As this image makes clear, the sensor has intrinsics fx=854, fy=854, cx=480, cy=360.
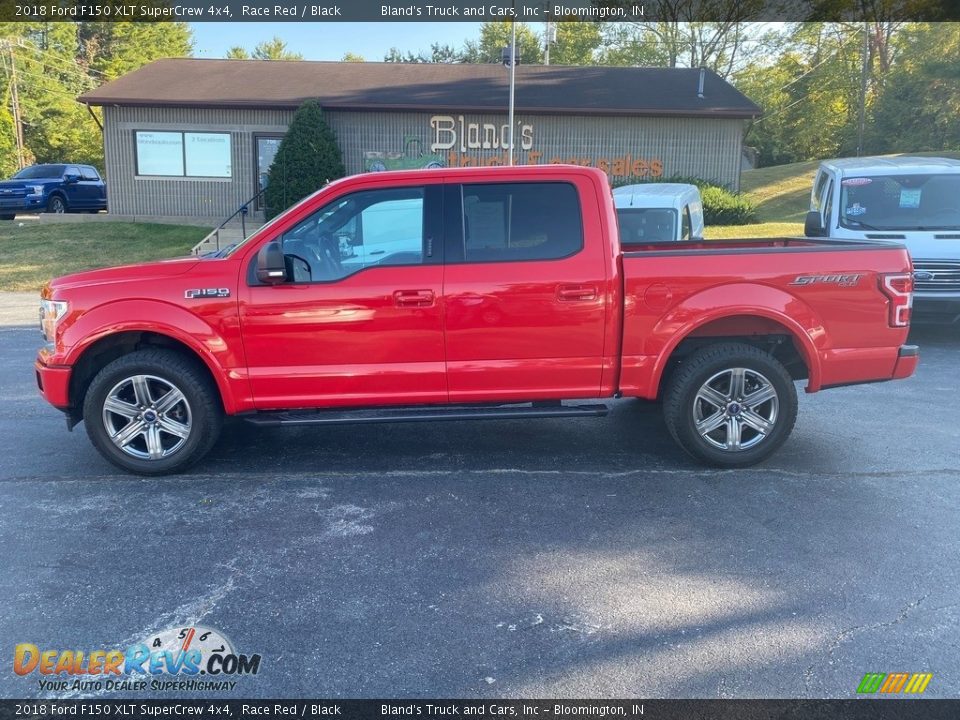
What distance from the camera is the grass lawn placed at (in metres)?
18.1

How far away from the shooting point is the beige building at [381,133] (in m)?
24.1

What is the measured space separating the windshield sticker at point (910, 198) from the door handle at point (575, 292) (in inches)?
290

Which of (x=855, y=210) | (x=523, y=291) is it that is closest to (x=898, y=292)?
(x=523, y=291)

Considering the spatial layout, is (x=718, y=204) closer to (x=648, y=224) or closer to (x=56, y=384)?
(x=648, y=224)

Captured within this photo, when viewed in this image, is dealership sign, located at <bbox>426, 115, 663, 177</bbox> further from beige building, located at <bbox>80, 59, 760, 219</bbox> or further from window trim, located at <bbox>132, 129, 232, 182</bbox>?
window trim, located at <bbox>132, 129, 232, 182</bbox>

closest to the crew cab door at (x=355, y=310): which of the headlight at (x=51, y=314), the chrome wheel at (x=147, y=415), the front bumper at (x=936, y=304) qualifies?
the chrome wheel at (x=147, y=415)

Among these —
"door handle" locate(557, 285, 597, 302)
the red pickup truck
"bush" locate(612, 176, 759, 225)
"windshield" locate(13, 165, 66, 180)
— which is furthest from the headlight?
"windshield" locate(13, 165, 66, 180)

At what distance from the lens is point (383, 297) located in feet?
17.9

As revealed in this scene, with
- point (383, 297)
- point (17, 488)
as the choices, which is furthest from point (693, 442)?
point (17, 488)

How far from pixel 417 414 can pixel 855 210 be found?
7.91 meters

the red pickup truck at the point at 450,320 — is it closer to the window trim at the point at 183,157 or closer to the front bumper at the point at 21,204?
the window trim at the point at 183,157

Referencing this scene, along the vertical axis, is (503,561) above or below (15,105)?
below

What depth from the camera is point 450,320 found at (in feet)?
18.1

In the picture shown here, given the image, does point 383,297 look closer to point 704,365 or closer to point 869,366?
point 704,365
